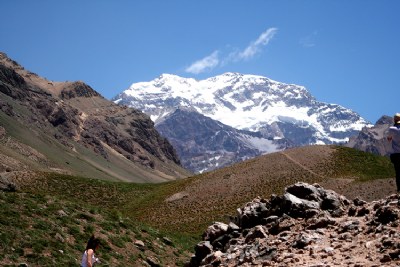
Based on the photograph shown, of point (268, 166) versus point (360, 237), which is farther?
point (268, 166)

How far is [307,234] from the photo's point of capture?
16594 millimetres

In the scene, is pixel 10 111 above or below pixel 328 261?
above

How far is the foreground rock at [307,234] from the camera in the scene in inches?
569

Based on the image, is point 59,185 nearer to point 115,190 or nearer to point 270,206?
point 115,190

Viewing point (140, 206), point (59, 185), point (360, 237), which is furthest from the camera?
point (59, 185)

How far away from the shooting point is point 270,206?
2039 centimetres

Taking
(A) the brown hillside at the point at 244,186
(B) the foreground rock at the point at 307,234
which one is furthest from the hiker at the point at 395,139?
(A) the brown hillside at the point at 244,186

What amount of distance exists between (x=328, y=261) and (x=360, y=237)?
185cm

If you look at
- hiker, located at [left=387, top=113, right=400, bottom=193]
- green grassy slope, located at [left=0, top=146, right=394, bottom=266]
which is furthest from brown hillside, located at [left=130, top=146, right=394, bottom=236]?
hiker, located at [left=387, top=113, right=400, bottom=193]

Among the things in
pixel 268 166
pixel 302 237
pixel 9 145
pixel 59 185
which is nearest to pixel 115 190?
pixel 59 185

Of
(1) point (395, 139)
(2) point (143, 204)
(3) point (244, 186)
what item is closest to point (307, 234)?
(1) point (395, 139)

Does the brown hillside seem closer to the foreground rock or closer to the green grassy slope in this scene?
the green grassy slope

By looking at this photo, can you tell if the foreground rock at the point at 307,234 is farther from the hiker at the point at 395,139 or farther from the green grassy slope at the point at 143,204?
the green grassy slope at the point at 143,204

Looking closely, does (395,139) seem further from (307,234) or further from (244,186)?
(244,186)
